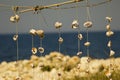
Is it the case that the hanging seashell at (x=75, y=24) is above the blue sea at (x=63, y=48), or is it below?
above

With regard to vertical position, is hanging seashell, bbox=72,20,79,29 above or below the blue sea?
above

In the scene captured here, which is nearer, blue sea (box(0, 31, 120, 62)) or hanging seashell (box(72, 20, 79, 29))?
hanging seashell (box(72, 20, 79, 29))

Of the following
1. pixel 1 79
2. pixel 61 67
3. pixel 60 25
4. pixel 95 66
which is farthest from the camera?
pixel 61 67

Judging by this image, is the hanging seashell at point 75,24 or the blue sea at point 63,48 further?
Answer: the blue sea at point 63,48

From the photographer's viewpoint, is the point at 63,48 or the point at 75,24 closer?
the point at 75,24

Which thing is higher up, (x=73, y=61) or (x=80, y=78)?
(x=80, y=78)

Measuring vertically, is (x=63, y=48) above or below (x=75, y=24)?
below

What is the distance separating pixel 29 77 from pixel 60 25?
4.04 meters

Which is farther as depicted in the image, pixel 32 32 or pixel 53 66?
pixel 53 66

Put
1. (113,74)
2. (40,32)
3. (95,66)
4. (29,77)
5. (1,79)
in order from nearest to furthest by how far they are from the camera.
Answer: (40,32)
(113,74)
(1,79)
(29,77)
(95,66)

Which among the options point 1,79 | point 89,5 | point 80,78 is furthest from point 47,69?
point 89,5

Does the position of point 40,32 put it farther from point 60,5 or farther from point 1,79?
point 1,79

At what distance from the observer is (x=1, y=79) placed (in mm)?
7723

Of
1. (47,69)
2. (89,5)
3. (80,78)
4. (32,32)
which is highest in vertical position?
(89,5)
